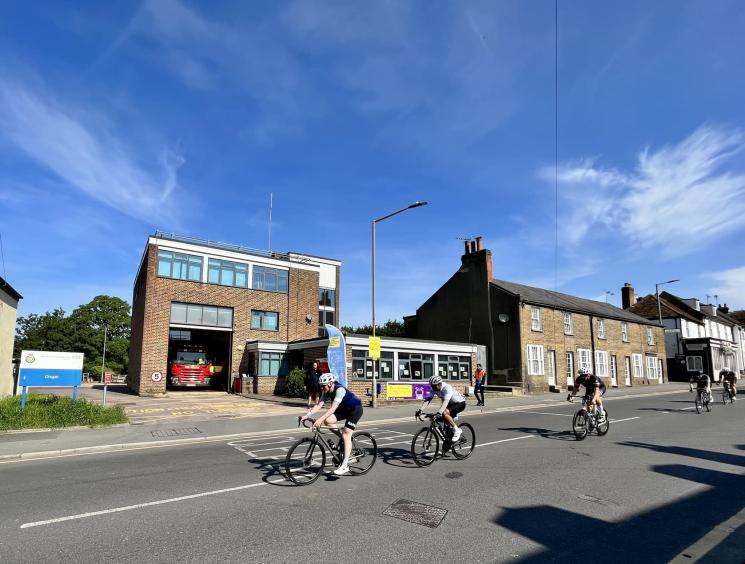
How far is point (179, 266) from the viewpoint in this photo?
31797 millimetres

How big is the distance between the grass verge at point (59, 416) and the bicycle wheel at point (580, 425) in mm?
13381

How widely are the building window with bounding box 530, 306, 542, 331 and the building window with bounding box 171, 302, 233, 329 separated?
2039 cm

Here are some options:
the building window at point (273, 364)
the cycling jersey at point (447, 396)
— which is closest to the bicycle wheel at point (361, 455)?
the cycling jersey at point (447, 396)

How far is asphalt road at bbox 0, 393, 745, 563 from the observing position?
4758mm

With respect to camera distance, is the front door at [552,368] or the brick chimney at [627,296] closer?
the front door at [552,368]

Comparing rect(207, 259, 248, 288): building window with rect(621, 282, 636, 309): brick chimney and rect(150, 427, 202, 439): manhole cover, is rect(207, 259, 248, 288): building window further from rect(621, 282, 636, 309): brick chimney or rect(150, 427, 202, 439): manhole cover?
rect(621, 282, 636, 309): brick chimney

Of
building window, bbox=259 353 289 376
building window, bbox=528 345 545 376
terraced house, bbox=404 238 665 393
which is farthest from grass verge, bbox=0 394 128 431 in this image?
building window, bbox=528 345 545 376

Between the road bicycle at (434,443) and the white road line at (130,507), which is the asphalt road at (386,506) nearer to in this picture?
the white road line at (130,507)

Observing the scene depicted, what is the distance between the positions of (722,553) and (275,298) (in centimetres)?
3285

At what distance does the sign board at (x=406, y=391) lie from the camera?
2444 centimetres

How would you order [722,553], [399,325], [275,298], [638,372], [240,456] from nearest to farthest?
[722,553] → [240,456] → [275,298] → [638,372] → [399,325]

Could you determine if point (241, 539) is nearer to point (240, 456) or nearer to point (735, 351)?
point (240, 456)

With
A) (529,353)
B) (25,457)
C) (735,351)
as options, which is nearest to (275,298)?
(529,353)

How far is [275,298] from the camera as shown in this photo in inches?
1404
